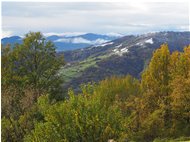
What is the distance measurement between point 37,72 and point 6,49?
595cm

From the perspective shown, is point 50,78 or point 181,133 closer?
point 181,133

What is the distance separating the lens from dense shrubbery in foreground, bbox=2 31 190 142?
2458cm

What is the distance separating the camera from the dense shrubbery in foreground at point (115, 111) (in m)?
24.6

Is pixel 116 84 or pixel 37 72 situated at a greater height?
pixel 37 72

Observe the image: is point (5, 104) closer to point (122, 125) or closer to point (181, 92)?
point (122, 125)

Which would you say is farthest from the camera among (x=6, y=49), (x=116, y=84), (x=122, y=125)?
(x=116, y=84)

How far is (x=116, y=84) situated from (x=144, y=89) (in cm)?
1523

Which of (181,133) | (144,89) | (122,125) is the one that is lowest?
(181,133)

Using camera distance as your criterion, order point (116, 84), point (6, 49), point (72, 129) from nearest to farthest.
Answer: point (72, 129) → point (6, 49) → point (116, 84)

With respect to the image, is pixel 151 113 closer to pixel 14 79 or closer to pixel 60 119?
pixel 14 79

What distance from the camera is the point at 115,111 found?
86.3 ft

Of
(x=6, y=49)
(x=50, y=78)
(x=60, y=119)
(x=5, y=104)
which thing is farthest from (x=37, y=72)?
(x=60, y=119)

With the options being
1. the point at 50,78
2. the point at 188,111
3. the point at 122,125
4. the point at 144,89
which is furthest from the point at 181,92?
the point at 122,125

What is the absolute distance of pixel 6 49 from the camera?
5822cm
